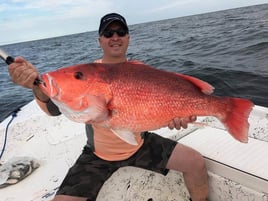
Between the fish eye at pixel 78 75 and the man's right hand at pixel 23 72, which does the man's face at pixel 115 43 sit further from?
the fish eye at pixel 78 75

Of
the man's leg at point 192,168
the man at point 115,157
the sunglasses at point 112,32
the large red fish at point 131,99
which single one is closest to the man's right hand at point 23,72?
the man at point 115,157

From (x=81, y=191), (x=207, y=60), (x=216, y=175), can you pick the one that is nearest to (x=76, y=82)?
(x=81, y=191)

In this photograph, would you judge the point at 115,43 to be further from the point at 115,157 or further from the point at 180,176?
the point at 180,176

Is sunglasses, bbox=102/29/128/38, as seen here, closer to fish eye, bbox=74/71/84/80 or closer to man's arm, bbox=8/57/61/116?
man's arm, bbox=8/57/61/116

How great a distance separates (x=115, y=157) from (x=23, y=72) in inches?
43.2

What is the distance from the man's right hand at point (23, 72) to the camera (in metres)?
2.32

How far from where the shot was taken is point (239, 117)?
6.97 ft

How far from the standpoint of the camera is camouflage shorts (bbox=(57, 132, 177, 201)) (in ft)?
8.60

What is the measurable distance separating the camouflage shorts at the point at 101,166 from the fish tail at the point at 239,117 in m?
0.87

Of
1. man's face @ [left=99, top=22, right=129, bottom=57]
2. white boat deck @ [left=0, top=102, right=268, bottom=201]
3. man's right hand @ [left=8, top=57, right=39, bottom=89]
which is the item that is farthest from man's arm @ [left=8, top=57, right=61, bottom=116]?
white boat deck @ [left=0, top=102, right=268, bottom=201]

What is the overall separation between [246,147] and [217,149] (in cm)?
26

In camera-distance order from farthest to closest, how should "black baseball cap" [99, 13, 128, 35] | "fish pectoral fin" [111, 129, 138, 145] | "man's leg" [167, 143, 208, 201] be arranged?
"black baseball cap" [99, 13, 128, 35] < "man's leg" [167, 143, 208, 201] < "fish pectoral fin" [111, 129, 138, 145]

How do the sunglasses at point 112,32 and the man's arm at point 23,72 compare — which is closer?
the man's arm at point 23,72

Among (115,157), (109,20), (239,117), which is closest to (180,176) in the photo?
(115,157)
